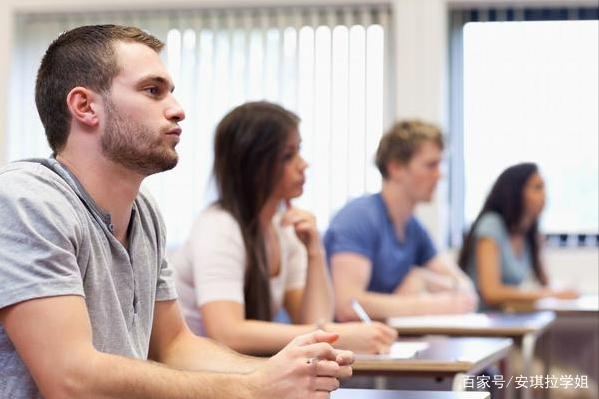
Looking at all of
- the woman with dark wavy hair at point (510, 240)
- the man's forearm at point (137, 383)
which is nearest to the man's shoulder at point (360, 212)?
the woman with dark wavy hair at point (510, 240)

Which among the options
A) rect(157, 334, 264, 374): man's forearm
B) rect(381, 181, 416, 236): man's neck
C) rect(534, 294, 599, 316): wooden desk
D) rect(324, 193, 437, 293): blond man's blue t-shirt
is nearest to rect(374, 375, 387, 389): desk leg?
rect(324, 193, 437, 293): blond man's blue t-shirt

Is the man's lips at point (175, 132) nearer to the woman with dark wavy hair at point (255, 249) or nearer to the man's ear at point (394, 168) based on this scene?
the woman with dark wavy hair at point (255, 249)

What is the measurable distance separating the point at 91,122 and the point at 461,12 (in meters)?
4.58

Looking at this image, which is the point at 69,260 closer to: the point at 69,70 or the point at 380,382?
the point at 69,70

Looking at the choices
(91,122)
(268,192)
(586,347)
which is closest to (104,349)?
(91,122)

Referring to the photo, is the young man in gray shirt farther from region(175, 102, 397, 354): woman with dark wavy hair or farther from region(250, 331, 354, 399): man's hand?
region(175, 102, 397, 354): woman with dark wavy hair

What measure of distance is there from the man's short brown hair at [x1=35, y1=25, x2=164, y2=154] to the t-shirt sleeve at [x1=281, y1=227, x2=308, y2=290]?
143 centimetres

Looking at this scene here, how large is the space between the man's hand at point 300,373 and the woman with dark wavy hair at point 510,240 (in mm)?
3074

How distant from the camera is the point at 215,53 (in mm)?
6043

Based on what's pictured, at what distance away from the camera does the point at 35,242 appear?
4.66ft

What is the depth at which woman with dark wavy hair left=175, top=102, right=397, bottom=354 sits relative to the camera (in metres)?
2.58

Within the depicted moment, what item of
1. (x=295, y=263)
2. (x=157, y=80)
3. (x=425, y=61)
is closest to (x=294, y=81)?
(x=425, y=61)

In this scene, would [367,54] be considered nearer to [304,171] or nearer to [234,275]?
[304,171]

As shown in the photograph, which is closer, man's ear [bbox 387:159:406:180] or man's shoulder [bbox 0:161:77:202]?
man's shoulder [bbox 0:161:77:202]
